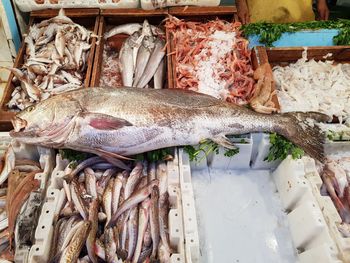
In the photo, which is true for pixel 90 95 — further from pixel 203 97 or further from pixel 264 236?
pixel 264 236

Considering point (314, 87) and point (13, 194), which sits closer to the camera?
point (13, 194)

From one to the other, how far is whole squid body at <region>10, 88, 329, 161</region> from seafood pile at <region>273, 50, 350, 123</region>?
41cm

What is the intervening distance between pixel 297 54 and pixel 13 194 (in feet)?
11.4

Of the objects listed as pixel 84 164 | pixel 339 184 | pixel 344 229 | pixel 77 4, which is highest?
pixel 77 4

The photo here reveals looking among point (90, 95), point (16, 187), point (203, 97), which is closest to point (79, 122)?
point (90, 95)

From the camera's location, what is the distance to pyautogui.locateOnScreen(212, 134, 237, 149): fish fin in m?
3.25

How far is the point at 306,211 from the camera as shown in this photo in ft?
9.80

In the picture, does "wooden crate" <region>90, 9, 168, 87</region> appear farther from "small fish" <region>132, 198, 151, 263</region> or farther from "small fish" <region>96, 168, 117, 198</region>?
"small fish" <region>132, 198, 151, 263</region>

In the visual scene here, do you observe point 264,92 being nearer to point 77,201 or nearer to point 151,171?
point 151,171

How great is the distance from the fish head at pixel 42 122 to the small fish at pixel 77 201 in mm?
464

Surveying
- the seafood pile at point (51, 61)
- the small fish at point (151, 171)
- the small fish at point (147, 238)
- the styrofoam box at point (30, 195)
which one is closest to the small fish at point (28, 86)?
the seafood pile at point (51, 61)

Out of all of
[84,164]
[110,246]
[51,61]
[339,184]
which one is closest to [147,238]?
[110,246]

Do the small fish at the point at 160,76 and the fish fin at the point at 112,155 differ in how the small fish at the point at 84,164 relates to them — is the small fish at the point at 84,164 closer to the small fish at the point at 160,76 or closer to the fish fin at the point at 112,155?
the fish fin at the point at 112,155

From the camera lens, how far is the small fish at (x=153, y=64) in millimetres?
4129
